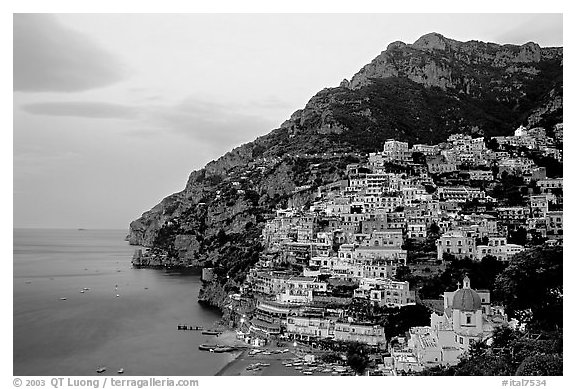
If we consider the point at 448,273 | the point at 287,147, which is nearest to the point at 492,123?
the point at 287,147

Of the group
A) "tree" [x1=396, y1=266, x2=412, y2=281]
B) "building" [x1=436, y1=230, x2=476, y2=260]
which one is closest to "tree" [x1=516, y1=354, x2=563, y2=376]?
"tree" [x1=396, y1=266, x2=412, y2=281]

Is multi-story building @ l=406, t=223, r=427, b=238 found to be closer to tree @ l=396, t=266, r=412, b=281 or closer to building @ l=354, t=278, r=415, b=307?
tree @ l=396, t=266, r=412, b=281

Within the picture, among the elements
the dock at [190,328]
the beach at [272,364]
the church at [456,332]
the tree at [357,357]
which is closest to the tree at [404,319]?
the tree at [357,357]

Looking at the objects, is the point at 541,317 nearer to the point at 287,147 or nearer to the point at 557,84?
the point at 287,147

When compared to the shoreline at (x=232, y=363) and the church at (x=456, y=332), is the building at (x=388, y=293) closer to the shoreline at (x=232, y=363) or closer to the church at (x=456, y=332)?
the shoreline at (x=232, y=363)

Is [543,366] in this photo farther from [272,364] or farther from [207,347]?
[207,347]
